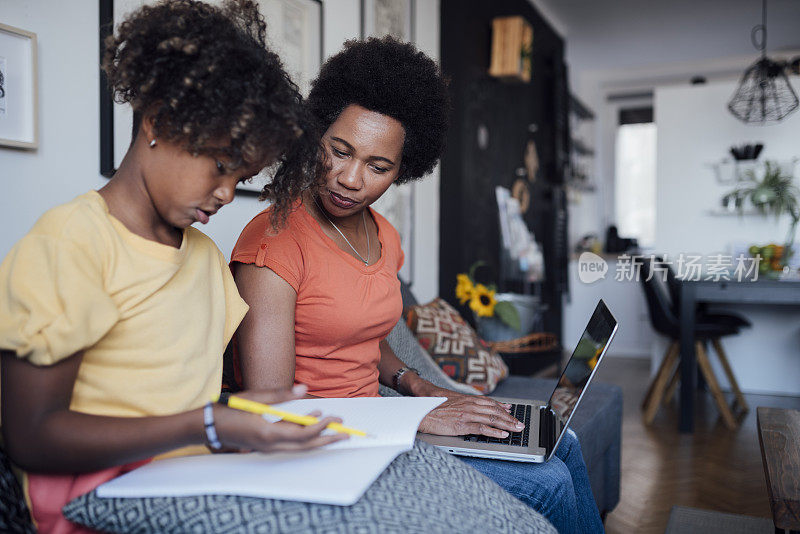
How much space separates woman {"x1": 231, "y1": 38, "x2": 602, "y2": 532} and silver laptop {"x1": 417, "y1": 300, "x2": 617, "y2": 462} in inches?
0.9

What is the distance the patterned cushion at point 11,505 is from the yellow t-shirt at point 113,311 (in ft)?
0.39

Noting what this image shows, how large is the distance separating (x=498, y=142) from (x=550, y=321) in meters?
1.84

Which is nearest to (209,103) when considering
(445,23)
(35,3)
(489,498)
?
(489,498)

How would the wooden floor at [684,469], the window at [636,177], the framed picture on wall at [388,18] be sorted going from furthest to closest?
the window at [636,177], the framed picture on wall at [388,18], the wooden floor at [684,469]

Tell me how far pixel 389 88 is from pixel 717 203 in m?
4.04

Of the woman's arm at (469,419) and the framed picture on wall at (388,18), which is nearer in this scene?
the woman's arm at (469,419)

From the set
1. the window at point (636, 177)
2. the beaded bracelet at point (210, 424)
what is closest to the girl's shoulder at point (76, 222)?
the beaded bracelet at point (210, 424)

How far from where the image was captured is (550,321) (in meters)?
5.50

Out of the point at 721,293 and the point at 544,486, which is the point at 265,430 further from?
the point at 721,293

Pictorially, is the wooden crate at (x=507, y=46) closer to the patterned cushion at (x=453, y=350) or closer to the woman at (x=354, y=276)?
the patterned cushion at (x=453, y=350)

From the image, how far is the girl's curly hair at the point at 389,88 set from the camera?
1434mm

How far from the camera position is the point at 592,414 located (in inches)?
80.6

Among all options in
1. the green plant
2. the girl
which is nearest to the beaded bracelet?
the girl

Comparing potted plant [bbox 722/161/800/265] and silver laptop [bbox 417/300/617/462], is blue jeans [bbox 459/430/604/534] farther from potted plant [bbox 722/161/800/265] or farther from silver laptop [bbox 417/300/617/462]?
potted plant [bbox 722/161/800/265]
